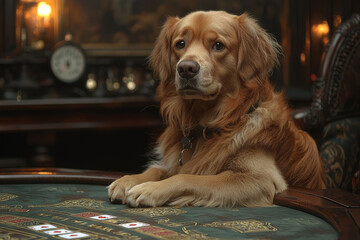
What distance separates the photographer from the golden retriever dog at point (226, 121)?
2016mm

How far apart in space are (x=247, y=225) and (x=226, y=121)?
2.65 ft

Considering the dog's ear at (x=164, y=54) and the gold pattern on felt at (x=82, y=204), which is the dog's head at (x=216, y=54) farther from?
the gold pattern on felt at (x=82, y=204)

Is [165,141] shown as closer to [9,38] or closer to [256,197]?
[256,197]

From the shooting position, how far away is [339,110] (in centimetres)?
288

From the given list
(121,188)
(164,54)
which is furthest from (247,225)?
(164,54)

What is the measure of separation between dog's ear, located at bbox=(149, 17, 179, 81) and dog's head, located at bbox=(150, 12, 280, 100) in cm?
3

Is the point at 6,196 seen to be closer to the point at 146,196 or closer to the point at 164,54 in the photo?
the point at 146,196

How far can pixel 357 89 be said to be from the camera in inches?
116

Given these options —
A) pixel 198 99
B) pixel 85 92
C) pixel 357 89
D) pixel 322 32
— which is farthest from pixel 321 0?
pixel 198 99

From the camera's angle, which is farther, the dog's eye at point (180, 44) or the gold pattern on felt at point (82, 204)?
the dog's eye at point (180, 44)

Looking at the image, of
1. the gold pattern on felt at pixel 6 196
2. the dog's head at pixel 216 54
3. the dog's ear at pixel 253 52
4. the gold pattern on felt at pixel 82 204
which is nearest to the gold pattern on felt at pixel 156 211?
the gold pattern on felt at pixel 82 204

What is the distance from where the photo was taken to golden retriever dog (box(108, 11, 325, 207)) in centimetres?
202

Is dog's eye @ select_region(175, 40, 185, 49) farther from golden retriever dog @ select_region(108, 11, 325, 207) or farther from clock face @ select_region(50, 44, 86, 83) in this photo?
clock face @ select_region(50, 44, 86, 83)

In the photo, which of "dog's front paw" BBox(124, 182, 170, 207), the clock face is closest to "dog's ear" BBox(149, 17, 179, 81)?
"dog's front paw" BBox(124, 182, 170, 207)
